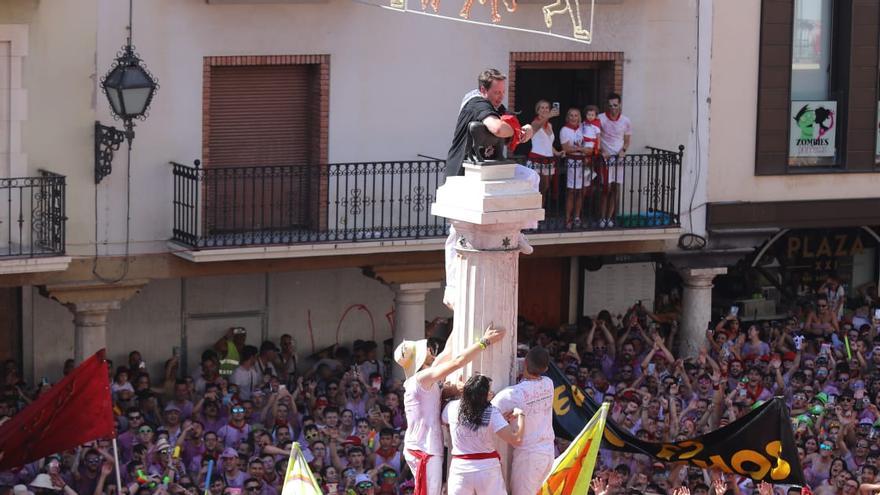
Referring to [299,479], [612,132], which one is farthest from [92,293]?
[299,479]

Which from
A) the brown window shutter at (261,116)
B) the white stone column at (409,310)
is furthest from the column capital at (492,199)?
the white stone column at (409,310)

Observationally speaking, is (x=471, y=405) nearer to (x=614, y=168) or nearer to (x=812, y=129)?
(x=614, y=168)

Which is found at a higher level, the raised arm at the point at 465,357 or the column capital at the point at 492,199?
the column capital at the point at 492,199

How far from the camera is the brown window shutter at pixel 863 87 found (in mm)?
30312

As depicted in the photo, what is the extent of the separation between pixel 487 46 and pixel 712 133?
3661 mm

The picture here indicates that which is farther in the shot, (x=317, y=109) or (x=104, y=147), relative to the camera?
(x=317, y=109)

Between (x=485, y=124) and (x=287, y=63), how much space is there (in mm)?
10482

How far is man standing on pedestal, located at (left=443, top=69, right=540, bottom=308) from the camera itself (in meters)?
16.6

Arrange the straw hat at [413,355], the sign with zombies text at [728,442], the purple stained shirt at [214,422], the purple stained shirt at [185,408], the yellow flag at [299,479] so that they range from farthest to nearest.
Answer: the purple stained shirt at [185,408] < the purple stained shirt at [214,422] < the sign with zombies text at [728,442] < the yellow flag at [299,479] < the straw hat at [413,355]

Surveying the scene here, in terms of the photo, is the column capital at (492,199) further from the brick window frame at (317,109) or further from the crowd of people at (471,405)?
the brick window frame at (317,109)

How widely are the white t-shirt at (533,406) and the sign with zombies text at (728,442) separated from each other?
13.7 ft

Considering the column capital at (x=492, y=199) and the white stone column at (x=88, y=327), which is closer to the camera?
the column capital at (x=492, y=199)

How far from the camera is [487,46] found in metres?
28.1

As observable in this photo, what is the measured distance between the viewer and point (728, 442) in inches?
858
